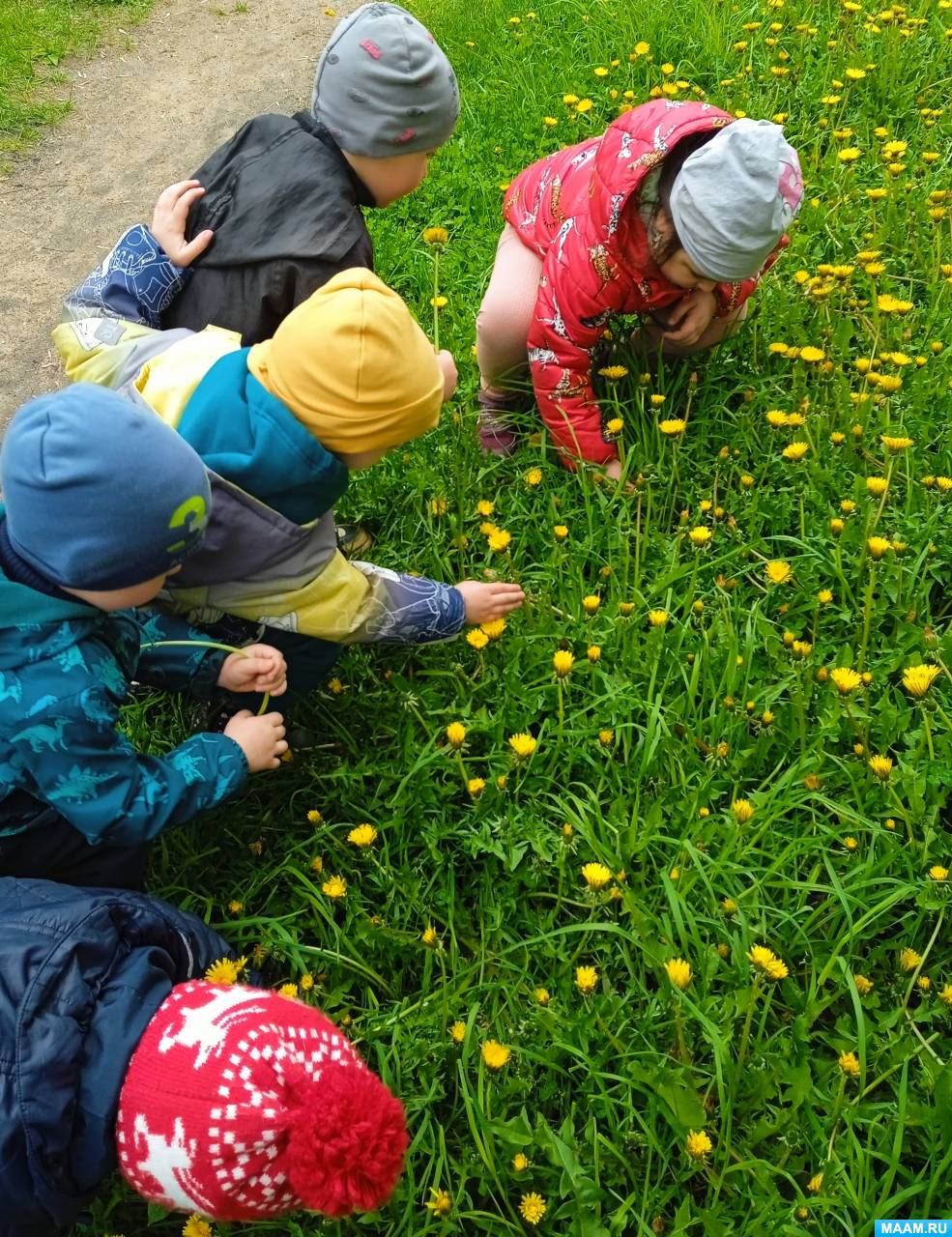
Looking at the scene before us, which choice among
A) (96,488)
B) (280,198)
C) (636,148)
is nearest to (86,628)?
(96,488)

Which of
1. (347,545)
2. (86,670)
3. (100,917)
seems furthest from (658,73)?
(100,917)

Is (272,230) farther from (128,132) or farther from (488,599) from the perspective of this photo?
(128,132)

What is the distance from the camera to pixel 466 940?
191cm

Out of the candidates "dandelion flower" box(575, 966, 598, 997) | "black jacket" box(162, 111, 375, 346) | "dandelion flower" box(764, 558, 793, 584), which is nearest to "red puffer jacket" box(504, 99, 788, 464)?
"black jacket" box(162, 111, 375, 346)

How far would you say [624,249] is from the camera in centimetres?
253

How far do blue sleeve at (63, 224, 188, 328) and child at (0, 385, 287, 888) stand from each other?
814 mm

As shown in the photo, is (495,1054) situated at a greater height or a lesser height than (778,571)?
lesser

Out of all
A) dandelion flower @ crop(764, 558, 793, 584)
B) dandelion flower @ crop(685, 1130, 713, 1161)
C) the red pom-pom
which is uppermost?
the red pom-pom

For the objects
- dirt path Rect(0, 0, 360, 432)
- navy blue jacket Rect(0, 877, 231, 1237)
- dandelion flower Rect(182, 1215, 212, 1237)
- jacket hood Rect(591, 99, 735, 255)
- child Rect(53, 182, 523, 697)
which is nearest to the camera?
navy blue jacket Rect(0, 877, 231, 1237)

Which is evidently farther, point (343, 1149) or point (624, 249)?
point (624, 249)

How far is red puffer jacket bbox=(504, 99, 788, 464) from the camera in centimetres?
246

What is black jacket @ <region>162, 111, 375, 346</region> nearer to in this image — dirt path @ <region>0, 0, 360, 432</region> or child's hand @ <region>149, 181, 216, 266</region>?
child's hand @ <region>149, 181, 216, 266</region>

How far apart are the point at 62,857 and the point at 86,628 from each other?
44 centimetres

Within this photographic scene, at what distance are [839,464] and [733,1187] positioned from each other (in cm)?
158
